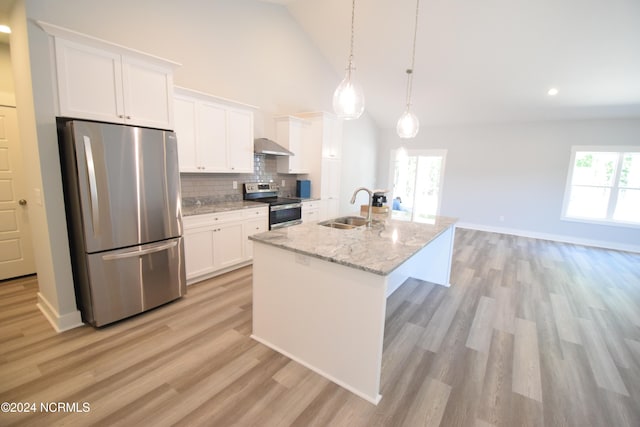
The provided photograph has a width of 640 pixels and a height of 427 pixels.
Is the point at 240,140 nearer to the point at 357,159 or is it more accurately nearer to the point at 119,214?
the point at 119,214

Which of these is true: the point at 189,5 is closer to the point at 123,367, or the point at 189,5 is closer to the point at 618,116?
the point at 123,367

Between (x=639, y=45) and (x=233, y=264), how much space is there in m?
6.36

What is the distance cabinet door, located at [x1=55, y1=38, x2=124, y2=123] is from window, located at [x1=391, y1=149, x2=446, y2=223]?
6.27 meters

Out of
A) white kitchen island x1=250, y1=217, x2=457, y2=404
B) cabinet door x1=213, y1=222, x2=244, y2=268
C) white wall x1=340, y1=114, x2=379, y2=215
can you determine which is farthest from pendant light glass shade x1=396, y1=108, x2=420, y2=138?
white wall x1=340, y1=114, x2=379, y2=215

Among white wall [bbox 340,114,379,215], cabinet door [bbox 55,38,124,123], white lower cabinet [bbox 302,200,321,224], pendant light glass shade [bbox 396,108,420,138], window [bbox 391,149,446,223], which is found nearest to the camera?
cabinet door [bbox 55,38,124,123]

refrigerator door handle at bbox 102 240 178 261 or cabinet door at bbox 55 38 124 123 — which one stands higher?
cabinet door at bbox 55 38 124 123

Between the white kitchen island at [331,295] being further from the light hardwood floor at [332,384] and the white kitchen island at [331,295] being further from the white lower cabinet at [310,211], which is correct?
the white lower cabinet at [310,211]

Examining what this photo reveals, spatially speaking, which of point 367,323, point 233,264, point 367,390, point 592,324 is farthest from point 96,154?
point 592,324

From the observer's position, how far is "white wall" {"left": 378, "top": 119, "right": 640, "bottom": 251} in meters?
5.80

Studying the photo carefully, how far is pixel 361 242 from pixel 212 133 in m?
2.61

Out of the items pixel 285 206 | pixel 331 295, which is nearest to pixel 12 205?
pixel 285 206

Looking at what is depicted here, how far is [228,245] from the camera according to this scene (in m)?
3.65

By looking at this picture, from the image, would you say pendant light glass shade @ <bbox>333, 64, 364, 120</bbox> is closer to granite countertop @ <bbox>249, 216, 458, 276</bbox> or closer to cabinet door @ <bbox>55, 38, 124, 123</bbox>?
granite countertop @ <bbox>249, 216, 458, 276</bbox>

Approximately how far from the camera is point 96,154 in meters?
2.21
